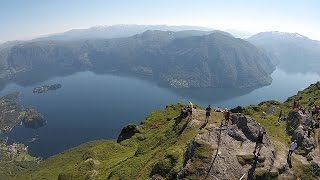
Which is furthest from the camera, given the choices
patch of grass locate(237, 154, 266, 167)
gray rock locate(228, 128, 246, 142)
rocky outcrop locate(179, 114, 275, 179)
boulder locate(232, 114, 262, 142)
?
boulder locate(232, 114, 262, 142)

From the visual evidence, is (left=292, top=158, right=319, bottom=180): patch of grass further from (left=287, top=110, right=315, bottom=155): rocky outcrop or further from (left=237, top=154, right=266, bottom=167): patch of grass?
(left=237, top=154, right=266, bottom=167): patch of grass

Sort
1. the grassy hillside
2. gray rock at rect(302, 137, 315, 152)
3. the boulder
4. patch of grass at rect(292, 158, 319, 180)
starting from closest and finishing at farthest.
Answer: patch of grass at rect(292, 158, 319, 180) < the grassy hillside < the boulder < gray rock at rect(302, 137, 315, 152)

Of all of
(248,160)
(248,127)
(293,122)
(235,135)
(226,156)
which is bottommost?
(293,122)

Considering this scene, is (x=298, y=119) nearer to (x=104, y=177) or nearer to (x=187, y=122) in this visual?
(x=187, y=122)

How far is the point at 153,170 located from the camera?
143 ft

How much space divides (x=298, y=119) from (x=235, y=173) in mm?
25575

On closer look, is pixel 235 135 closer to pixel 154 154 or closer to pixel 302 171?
pixel 302 171

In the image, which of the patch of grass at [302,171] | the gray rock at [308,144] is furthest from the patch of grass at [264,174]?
the gray rock at [308,144]

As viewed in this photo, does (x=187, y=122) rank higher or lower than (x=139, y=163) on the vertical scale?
higher

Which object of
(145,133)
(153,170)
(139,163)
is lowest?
(145,133)

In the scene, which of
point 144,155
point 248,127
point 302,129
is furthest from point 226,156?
point 144,155

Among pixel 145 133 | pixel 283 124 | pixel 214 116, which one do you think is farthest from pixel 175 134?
pixel 145 133

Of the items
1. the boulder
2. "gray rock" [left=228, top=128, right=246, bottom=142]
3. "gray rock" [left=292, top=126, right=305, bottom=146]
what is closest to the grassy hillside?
"gray rock" [left=292, top=126, right=305, bottom=146]

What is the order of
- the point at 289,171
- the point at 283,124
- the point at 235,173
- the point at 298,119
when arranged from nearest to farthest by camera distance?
the point at 235,173, the point at 289,171, the point at 298,119, the point at 283,124
